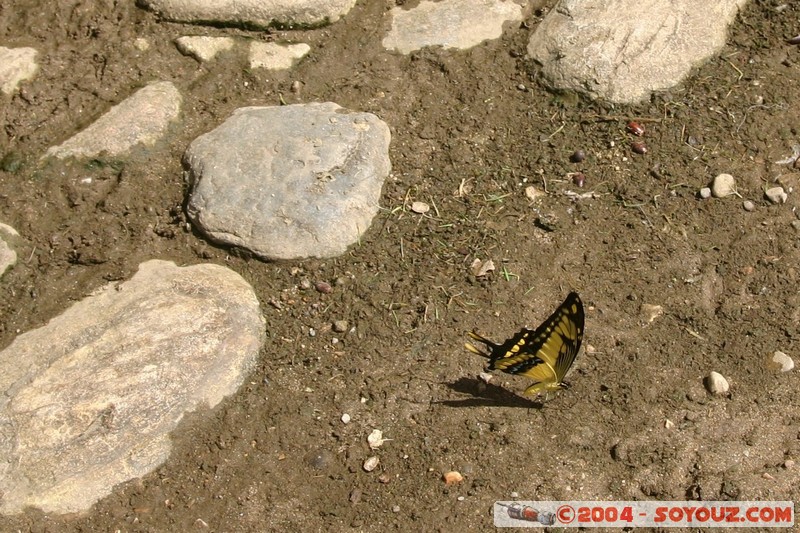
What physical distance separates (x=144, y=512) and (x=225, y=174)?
164 cm

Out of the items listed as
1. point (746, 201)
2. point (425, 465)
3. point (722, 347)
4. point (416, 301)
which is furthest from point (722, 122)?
point (425, 465)

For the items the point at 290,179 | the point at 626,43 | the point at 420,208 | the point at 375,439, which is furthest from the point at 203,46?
the point at 375,439

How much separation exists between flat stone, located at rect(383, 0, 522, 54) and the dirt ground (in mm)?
94

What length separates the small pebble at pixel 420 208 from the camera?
387cm

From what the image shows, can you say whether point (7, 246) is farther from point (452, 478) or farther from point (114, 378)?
point (452, 478)

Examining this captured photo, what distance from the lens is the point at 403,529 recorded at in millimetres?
3066

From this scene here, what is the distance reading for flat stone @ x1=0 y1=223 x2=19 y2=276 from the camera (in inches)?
146

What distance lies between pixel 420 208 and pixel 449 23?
1.30 metres

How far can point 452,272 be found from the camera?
3689 mm

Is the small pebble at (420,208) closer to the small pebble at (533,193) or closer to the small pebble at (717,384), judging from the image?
the small pebble at (533,193)

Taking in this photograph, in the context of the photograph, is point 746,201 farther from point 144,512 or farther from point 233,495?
point 144,512

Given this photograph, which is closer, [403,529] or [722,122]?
[403,529]

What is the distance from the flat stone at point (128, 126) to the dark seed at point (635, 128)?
2460 millimetres

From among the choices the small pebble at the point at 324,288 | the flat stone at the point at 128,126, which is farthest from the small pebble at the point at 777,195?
the flat stone at the point at 128,126
